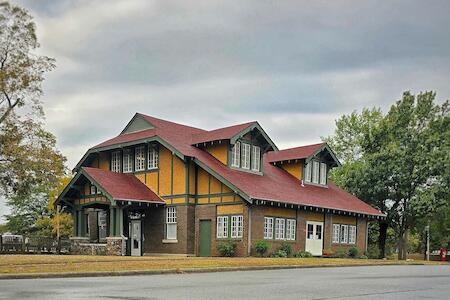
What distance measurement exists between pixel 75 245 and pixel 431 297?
28245mm

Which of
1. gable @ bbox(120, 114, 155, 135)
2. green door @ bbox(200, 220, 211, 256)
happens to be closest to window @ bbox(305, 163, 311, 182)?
green door @ bbox(200, 220, 211, 256)

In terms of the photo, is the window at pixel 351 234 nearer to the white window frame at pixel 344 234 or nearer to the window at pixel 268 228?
the white window frame at pixel 344 234

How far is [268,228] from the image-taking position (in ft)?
110

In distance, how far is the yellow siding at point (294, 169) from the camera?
40656 mm

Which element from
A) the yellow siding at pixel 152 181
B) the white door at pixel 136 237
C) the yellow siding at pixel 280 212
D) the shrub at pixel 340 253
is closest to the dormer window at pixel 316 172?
the shrub at pixel 340 253

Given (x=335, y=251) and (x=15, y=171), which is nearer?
(x=15, y=171)

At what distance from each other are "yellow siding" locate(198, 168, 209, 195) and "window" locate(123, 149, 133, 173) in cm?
597

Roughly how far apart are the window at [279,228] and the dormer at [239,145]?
13.4ft

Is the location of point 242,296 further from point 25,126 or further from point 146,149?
point 146,149

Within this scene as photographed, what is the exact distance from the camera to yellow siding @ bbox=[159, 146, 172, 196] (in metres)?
36.1

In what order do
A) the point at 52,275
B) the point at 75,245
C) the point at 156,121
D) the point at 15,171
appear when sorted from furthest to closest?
the point at 156,121, the point at 75,245, the point at 15,171, the point at 52,275

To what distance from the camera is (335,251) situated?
3859 cm

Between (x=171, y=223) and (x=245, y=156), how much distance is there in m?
6.18

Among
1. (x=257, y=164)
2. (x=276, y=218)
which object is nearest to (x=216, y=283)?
(x=276, y=218)
